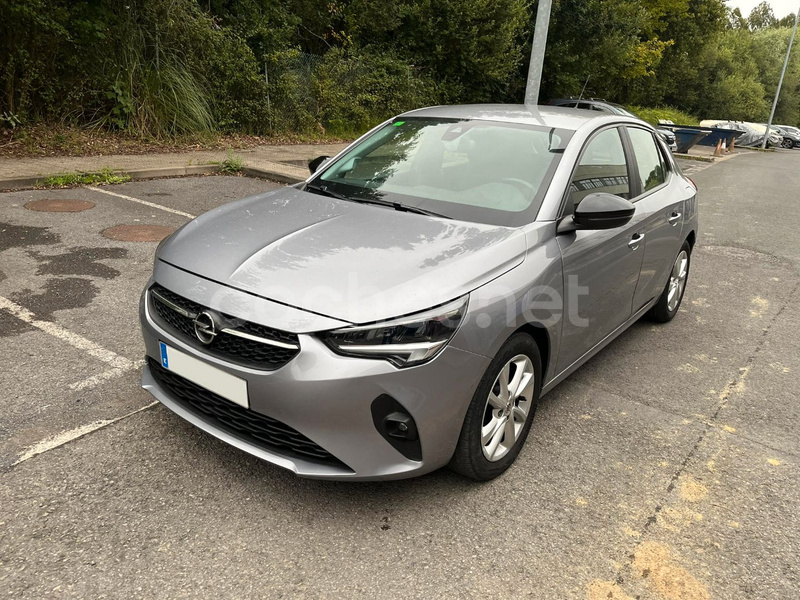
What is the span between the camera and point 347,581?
7.40 feet

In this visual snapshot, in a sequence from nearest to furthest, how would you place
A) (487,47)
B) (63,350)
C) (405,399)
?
(405,399), (63,350), (487,47)

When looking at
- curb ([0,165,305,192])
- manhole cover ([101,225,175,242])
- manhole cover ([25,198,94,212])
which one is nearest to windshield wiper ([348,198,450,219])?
manhole cover ([101,225,175,242])

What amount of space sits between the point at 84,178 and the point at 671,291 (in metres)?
7.20

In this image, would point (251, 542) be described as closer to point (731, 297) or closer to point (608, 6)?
point (731, 297)

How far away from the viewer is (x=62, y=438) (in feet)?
9.60

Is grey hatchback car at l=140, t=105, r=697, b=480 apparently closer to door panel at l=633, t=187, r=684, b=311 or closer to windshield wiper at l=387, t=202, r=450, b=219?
windshield wiper at l=387, t=202, r=450, b=219

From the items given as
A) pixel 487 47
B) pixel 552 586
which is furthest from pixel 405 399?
pixel 487 47

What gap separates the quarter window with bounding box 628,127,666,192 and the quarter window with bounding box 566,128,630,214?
0.27 metres

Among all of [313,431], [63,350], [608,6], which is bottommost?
[63,350]

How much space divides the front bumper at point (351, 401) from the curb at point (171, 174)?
657cm

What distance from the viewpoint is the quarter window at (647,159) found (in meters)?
4.20

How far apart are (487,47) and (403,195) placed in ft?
59.1

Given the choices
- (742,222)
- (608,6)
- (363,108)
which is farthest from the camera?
(608,6)

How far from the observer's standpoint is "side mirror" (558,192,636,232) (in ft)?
10.0
